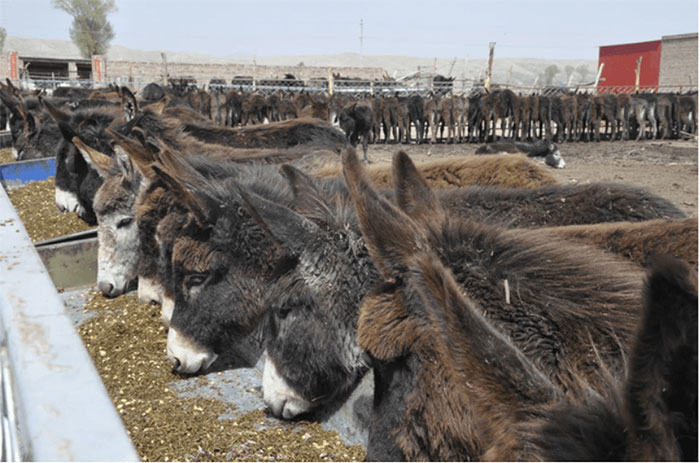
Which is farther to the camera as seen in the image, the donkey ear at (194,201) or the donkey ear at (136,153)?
the donkey ear at (136,153)

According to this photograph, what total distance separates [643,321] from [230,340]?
3.01m

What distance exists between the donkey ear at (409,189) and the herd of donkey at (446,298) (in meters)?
0.01

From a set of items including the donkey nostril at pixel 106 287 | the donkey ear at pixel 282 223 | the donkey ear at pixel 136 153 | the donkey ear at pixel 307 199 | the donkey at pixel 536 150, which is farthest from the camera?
the donkey at pixel 536 150

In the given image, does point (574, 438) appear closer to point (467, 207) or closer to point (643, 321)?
point (643, 321)

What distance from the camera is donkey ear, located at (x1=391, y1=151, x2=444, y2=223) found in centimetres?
249

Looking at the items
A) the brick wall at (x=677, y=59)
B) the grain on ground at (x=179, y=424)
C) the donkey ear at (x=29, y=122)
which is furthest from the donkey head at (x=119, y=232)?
the brick wall at (x=677, y=59)

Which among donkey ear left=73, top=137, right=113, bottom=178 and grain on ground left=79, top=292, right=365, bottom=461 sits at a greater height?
donkey ear left=73, top=137, right=113, bottom=178

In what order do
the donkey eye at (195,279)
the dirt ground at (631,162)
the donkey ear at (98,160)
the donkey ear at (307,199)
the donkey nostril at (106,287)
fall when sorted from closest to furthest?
the donkey ear at (307,199) < the donkey eye at (195,279) < the donkey nostril at (106,287) < the donkey ear at (98,160) < the dirt ground at (631,162)

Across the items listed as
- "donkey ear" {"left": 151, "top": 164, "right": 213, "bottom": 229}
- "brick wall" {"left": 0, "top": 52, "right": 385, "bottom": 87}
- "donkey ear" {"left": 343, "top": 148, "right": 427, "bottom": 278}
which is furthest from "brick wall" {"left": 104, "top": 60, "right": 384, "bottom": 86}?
"donkey ear" {"left": 343, "top": 148, "right": 427, "bottom": 278}

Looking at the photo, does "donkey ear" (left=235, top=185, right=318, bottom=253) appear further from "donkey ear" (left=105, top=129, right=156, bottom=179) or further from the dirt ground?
the dirt ground

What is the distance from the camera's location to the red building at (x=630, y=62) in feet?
170

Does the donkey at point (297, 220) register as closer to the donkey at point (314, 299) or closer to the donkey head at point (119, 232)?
the donkey at point (314, 299)

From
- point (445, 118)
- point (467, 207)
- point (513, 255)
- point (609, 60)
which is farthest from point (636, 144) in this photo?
point (609, 60)

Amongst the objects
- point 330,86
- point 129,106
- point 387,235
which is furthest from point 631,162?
point 387,235
